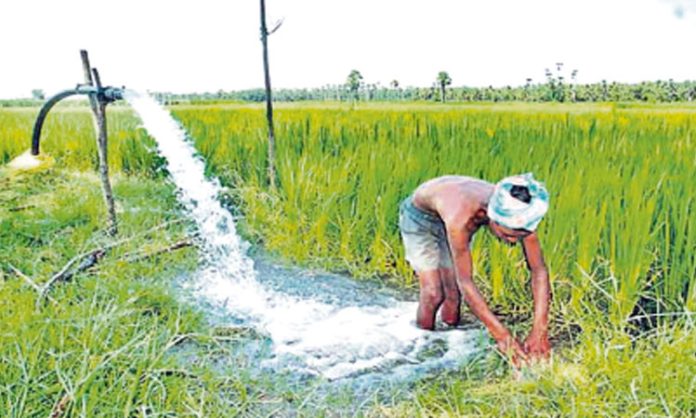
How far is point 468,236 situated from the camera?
2471mm

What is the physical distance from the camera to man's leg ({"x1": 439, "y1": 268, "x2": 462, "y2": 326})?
3043 millimetres

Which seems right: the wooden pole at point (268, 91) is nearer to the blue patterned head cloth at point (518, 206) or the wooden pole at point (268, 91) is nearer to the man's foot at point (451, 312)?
the man's foot at point (451, 312)

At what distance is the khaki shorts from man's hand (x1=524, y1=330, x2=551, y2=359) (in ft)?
2.11

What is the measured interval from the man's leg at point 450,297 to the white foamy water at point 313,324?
0.25 feet

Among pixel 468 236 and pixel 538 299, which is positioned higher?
pixel 468 236

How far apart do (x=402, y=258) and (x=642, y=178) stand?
124cm

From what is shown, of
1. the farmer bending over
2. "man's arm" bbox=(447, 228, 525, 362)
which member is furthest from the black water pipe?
"man's arm" bbox=(447, 228, 525, 362)

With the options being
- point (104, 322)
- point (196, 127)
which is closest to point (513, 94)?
point (196, 127)

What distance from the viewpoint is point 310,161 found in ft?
14.7

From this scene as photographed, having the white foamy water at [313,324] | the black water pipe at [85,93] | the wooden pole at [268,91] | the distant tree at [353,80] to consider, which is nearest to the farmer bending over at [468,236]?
the white foamy water at [313,324]

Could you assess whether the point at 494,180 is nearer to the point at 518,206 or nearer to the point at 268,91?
the point at 518,206

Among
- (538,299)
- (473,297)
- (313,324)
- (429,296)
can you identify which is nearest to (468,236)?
(473,297)

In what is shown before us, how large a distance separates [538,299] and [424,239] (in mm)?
673

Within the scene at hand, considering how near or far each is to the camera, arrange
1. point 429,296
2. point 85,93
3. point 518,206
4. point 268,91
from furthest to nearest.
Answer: point 268,91
point 85,93
point 429,296
point 518,206
